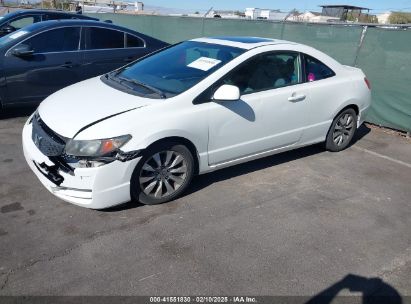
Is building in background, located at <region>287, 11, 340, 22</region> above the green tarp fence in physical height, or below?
above

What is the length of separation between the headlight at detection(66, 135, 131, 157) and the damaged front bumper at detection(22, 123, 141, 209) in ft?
0.36

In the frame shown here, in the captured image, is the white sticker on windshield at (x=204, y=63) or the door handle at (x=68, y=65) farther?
the door handle at (x=68, y=65)

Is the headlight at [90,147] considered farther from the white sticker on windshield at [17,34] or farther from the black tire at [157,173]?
the white sticker on windshield at [17,34]

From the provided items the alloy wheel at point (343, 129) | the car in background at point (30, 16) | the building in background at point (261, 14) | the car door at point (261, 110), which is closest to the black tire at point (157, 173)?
the car door at point (261, 110)

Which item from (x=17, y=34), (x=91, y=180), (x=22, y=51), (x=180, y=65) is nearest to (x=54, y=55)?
(x=22, y=51)

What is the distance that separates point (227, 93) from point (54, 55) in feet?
12.3

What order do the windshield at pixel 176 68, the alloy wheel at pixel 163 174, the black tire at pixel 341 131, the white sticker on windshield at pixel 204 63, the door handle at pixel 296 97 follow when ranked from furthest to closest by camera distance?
1. the black tire at pixel 341 131
2. the door handle at pixel 296 97
3. the white sticker on windshield at pixel 204 63
4. the windshield at pixel 176 68
5. the alloy wheel at pixel 163 174

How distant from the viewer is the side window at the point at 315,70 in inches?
188

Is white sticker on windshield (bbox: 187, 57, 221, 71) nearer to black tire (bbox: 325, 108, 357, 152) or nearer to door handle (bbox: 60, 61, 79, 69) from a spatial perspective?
black tire (bbox: 325, 108, 357, 152)

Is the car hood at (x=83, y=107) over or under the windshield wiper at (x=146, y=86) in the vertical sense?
under

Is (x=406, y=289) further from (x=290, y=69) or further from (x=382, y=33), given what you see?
(x=382, y=33)

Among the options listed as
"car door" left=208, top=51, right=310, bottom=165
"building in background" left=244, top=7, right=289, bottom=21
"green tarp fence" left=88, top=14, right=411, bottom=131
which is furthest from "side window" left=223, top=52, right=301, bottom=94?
"building in background" left=244, top=7, right=289, bottom=21

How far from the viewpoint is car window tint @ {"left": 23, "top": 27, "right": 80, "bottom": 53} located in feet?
20.2

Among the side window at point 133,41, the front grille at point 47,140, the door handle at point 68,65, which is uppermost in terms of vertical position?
the side window at point 133,41
